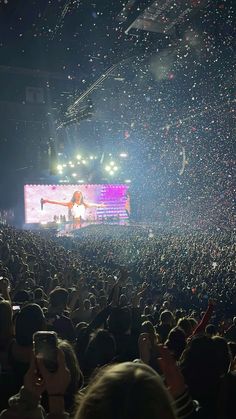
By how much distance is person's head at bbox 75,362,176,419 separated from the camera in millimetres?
1103

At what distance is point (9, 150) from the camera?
3391 cm

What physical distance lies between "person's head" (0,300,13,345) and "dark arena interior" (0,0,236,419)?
11mm

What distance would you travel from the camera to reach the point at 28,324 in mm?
3072

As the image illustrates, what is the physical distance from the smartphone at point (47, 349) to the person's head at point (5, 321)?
1.17 m

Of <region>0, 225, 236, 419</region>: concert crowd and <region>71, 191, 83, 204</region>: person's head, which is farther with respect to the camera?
<region>71, 191, 83, 204</region>: person's head

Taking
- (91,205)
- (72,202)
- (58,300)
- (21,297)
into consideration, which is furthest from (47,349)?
(91,205)

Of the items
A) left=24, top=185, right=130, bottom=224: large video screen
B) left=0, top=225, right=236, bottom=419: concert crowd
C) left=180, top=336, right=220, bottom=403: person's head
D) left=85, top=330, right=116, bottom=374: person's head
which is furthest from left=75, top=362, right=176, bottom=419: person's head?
left=24, top=185, right=130, bottom=224: large video screen

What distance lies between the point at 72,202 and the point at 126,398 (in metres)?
36.2

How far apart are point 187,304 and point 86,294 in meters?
2.74

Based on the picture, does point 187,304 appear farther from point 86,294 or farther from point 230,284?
point 86,294

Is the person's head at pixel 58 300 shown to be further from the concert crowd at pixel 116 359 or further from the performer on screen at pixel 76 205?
the performer on screen at pixel 76 205

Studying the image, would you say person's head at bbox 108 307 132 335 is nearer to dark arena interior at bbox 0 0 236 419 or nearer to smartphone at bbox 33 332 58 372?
dark arena interior at bbox 0 0 236 419

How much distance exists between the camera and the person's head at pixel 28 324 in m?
2.98

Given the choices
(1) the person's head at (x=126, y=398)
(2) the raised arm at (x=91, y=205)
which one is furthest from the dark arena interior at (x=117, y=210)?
(2) the raised arm at (x=91, y=205)
